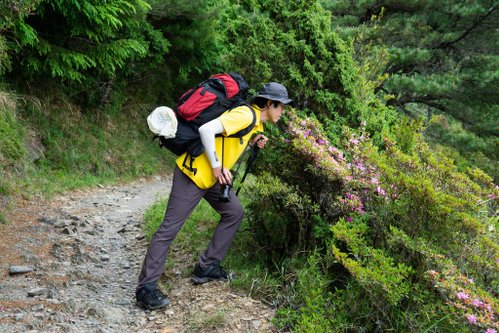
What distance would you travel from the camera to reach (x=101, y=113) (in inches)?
→ 462

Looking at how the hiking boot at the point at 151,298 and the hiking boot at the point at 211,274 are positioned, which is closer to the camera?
Answer: the hiking boot at the point at 151,298

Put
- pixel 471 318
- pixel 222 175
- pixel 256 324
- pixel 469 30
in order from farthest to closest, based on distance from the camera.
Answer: pixel 469 30 → pixel 222 175 → pixel 256 324 → pixel 471 318

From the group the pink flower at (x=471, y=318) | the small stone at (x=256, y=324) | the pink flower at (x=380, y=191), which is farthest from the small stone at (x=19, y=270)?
the pink flower at (x=471, y=318)

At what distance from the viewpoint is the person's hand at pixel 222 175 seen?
12.5 feet

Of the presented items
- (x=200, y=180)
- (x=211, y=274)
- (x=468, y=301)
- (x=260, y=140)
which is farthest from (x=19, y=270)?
(x=468, y=301)

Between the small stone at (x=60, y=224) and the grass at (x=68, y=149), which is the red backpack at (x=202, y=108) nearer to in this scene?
the small stone at (x=60, y=224)

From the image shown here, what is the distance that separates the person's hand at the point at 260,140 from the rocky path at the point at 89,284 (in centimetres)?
126

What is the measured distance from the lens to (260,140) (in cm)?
419

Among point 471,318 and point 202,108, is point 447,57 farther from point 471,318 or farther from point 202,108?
point 471,318

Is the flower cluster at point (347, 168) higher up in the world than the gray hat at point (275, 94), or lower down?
lower down

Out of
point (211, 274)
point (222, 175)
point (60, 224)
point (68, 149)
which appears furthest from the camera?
point (68, 149)

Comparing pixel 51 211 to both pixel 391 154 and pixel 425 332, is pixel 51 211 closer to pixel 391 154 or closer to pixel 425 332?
pixel 391 154

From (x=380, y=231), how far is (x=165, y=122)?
1.88m

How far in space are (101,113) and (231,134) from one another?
343 inches
